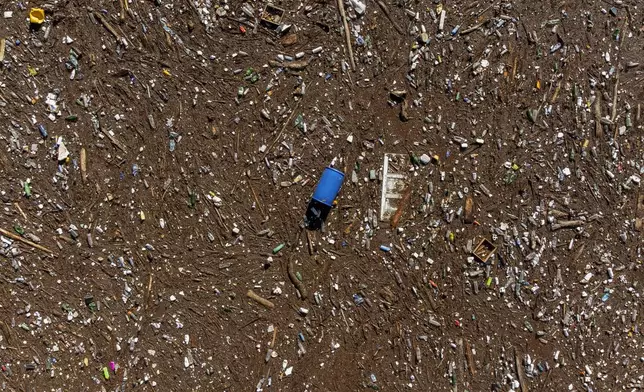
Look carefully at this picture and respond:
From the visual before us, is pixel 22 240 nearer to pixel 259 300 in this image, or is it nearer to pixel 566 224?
pixel 259 300

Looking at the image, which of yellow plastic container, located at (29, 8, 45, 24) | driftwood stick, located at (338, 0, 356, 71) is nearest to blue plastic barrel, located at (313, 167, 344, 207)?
driftwood stick, located at (338, 0, 356, 71)

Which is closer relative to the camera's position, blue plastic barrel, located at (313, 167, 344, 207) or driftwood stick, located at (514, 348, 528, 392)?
blue plastic barrel, located at (313, 167, 344, 207)

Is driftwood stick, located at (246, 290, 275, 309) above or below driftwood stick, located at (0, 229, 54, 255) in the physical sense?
below

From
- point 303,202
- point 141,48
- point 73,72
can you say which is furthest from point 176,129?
point 303,202

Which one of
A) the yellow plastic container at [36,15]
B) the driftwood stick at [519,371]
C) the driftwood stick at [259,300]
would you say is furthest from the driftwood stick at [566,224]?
the yellow plastic container at [36,15]

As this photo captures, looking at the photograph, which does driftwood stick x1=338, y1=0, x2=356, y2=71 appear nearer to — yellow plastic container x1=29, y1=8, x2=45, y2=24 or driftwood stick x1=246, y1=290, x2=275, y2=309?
driftwood stick x1=246, y1=290, x2=275, y2=309

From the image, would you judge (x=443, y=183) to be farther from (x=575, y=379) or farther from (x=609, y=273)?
(x=575, y=379)
